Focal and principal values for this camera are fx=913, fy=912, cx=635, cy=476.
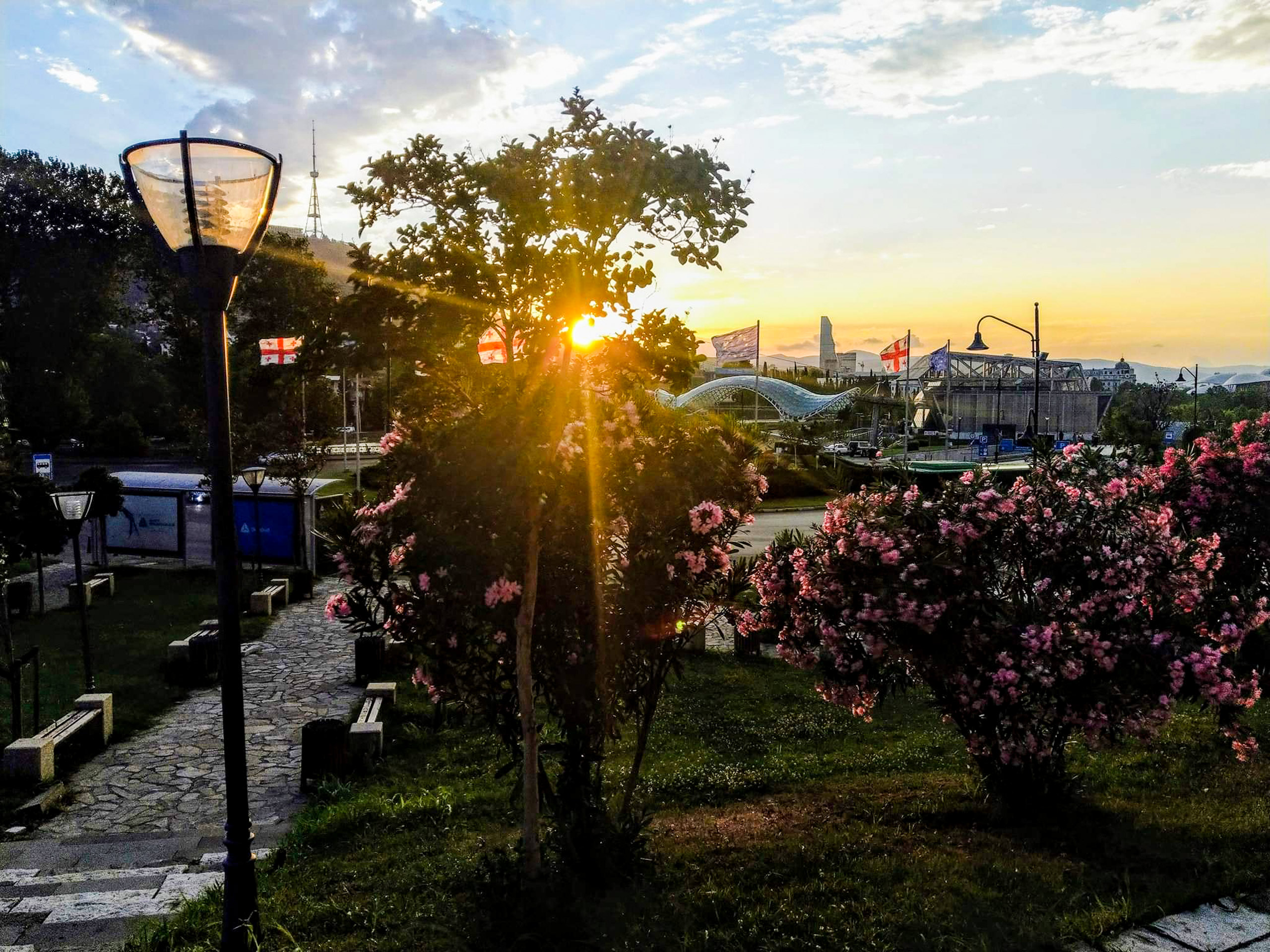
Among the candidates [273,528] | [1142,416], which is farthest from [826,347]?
[273,528]

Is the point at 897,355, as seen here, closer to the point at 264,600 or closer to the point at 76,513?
the point at 264,600

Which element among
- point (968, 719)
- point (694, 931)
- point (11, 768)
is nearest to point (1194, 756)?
point (968, 719)

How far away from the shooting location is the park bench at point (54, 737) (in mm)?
8398

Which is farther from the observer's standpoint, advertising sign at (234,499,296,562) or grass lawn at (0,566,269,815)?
advertising sign at (234,499,296,562)

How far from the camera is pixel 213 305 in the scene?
4105 millimetres

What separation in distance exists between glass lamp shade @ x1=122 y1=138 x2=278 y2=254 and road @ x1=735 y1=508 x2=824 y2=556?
18953 mm

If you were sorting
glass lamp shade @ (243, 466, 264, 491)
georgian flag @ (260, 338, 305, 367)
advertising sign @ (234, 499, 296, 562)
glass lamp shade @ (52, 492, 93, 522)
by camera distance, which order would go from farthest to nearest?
georgian flag @ (260, 338, 305, 367), advertising sign @ (234, 499, 296, 562), glass lamp shade @ (243, 466, 264, 491), glass lamp shade @ (52, 492, 93, 522)

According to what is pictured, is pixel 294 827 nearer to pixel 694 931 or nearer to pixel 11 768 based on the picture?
pixel 11 768

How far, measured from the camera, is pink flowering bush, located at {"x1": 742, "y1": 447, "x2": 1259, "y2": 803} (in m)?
5.50

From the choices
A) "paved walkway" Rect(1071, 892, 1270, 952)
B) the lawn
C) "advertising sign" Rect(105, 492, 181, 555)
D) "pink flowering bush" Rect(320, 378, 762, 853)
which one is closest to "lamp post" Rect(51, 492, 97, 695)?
the lawn

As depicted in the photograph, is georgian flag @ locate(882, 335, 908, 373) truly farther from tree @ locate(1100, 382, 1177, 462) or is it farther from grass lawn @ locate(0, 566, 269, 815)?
grass lawn @ locate(0, 566, 269, 815)

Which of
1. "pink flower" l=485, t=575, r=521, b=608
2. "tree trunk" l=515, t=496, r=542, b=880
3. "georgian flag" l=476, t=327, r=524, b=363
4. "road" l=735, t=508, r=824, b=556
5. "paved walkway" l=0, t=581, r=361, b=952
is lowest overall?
"road" l=735, t=508, r=824, b=556

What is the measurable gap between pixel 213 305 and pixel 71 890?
4401mm

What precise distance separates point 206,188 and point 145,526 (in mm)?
20427
